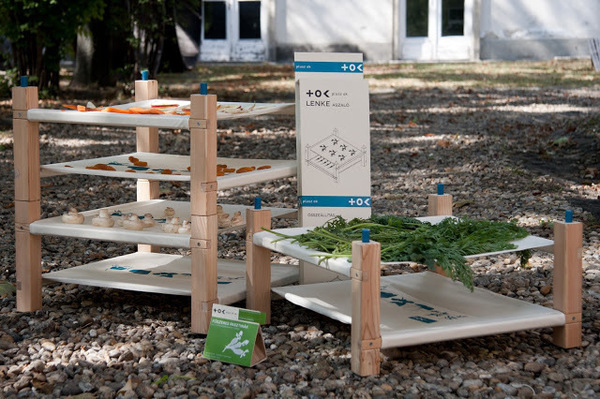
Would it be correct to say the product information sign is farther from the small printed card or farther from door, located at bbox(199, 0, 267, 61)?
door, located at bbox(199, 0, 267, 61)

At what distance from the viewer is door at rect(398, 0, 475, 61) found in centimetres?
2062

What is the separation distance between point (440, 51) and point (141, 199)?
16.7m

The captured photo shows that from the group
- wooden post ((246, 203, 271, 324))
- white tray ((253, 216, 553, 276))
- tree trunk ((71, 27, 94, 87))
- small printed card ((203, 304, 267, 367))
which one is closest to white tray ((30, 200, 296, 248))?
wooden post ((246, 203, 271, 324))

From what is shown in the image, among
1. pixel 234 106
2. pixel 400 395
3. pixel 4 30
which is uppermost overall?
pixel 4 30

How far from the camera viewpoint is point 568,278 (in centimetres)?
354

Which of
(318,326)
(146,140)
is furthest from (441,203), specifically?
(146,140)

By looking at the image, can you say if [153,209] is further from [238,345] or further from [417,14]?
[417,14]

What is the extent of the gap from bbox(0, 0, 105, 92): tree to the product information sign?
702cm

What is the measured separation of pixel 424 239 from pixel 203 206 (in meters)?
0.87

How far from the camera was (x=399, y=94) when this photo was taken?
1379 cm

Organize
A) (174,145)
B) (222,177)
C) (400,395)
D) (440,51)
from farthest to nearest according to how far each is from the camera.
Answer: (440,51) < (174,145) < (222,177) < (400,395)

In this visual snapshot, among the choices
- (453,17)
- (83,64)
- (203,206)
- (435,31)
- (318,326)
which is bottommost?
(318,326)

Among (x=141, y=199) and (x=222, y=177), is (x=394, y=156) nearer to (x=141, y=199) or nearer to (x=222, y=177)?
(x=141, y=199)

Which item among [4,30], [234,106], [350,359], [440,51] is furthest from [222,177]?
[440,51]
